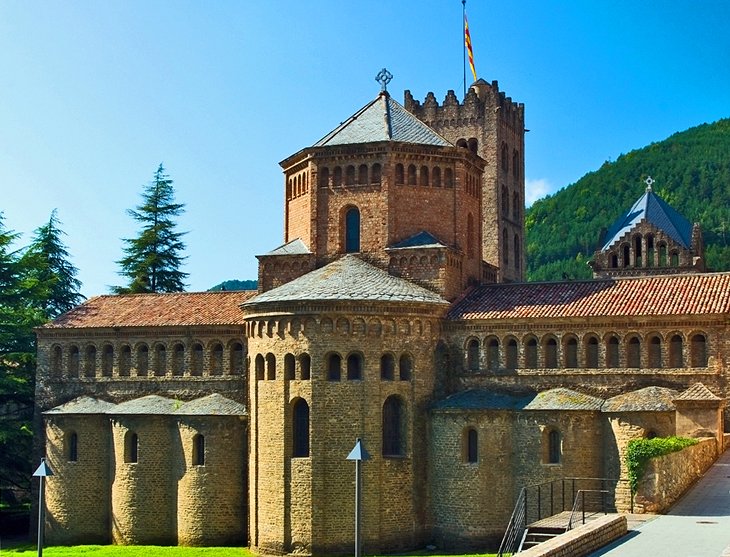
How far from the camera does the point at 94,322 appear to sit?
141 ft

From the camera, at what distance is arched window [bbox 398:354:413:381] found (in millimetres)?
36281

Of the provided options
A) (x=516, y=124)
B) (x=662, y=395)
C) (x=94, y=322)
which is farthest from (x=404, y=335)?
(x=516, y=124)

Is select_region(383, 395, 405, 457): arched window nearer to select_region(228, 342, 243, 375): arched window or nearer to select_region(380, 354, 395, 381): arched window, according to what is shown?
select_region(380, 354, 395, 381): arched window

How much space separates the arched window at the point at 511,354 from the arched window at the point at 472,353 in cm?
116

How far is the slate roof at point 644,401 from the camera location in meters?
32.3

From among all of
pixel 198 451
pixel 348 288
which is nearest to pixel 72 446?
pixel 198 451

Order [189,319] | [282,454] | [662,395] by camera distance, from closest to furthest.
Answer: [662,395] < [282,454] < [189,319]

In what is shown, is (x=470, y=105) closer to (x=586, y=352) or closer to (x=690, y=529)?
(x=586, y=352)

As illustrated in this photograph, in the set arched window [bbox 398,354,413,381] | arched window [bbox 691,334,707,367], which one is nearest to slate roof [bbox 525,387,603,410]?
arched window [bbox 691,334,707,367]

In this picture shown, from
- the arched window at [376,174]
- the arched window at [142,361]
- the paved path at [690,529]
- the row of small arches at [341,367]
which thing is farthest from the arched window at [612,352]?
the arched window at [142,361]

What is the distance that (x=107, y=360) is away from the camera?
4281 cm

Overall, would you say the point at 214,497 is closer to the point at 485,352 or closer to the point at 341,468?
the point at 341,468

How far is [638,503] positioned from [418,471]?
34.3 ft

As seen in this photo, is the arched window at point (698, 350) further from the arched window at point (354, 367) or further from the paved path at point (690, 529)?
the arched window at point (354, 367)
